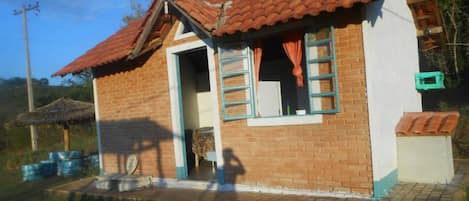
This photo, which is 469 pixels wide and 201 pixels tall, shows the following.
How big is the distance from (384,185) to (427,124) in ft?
5.26

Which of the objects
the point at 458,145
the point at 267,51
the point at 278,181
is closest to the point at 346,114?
the point at 278,181

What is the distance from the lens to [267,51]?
10.3 metres

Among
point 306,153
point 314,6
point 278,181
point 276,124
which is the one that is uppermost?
point 314,6

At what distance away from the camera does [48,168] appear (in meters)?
14.7

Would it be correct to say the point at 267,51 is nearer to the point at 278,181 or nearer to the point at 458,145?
the point at 278,181

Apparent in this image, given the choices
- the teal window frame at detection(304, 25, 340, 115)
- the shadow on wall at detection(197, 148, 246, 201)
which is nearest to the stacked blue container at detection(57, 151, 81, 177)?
the shadow on wall at detection(197, 148, 246, 201)

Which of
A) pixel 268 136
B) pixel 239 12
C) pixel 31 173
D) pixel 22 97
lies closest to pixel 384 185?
pixel 268 136

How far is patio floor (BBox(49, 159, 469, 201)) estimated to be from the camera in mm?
6383

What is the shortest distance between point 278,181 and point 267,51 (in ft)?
13.2

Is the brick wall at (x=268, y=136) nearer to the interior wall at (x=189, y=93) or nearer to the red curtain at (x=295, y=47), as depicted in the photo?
the red curtain at (x=295, y=47)

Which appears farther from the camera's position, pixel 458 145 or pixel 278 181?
pixel 458 145

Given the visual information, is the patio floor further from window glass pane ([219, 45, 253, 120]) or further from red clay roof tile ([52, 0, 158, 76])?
red clay roof tile ([52, 0, 158, 76])

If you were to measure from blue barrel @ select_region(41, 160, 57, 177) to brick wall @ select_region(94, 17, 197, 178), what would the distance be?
4.88 m

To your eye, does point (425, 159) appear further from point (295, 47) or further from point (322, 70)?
point (295, 47)
